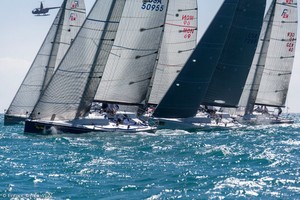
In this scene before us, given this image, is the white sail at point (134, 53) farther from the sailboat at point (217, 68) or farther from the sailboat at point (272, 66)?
the sailboat at point (272, 66)

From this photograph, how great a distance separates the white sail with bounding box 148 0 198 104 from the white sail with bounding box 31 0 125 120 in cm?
1114

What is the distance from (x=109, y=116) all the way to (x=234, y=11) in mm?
13405

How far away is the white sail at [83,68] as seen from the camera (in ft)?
112

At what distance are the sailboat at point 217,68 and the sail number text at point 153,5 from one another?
4.26 metres

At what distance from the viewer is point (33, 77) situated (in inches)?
1946

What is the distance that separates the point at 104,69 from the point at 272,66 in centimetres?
2438

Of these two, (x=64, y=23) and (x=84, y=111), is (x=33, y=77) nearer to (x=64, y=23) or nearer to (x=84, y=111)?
(x=64, y=23)

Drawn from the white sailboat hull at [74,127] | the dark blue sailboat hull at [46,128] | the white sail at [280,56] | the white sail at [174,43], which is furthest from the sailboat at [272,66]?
the dark blue sailboat hull at [46,128]

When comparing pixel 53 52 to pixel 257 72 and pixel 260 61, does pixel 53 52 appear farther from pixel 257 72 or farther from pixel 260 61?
pixel 260 61

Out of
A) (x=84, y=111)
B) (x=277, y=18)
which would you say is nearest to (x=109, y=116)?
(x=84, y=111)

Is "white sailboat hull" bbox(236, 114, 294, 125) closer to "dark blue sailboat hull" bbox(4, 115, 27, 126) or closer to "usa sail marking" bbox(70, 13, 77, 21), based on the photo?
"usa sail marking" bbox(70, 13, 77, 21)

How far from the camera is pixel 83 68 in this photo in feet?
116

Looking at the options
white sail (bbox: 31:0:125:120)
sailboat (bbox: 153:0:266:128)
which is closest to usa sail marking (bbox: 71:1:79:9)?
sailboat (bbox: 153:0:266:128)

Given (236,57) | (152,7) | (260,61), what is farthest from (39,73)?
A: (260,61)
